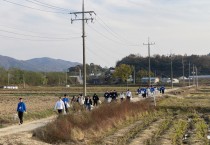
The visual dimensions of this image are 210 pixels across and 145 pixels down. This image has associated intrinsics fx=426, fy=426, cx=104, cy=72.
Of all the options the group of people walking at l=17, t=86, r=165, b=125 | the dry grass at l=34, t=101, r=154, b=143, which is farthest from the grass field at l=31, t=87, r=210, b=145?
the group of people walking at l=17, t=86, r=165, b=125

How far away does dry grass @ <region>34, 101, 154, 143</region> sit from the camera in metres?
19.1

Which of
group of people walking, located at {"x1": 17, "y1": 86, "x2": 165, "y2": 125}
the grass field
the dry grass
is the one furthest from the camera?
group of people walking, located at {"x1": 17, "y1": 86, "x2": 165, "y2": 125}

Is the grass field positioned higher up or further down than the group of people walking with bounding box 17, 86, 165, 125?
further down

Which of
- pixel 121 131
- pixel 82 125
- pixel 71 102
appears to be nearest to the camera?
pixel 82 125

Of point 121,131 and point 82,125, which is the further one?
point 121,131

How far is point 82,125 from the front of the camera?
836 inches

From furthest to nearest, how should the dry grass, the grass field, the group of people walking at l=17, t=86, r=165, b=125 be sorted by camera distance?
the group of people walking at l=17, t=86, r=165, b=125 → the dry grass → the grass field

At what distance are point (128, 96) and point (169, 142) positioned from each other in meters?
21.2

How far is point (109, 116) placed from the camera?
83.6ft

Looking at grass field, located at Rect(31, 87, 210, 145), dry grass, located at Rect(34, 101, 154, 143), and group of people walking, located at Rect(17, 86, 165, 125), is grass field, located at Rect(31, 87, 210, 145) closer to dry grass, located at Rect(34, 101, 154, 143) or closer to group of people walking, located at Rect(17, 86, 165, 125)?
dry grass, located at Rect(34, 101, 154, 143)

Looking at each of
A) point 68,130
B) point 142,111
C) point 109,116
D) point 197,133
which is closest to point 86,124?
point 68,130

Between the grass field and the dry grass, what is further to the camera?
the dry grass

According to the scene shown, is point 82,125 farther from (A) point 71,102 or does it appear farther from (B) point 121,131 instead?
(A) point 71,102

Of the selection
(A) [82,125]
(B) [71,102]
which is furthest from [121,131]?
(B) [71,102]
